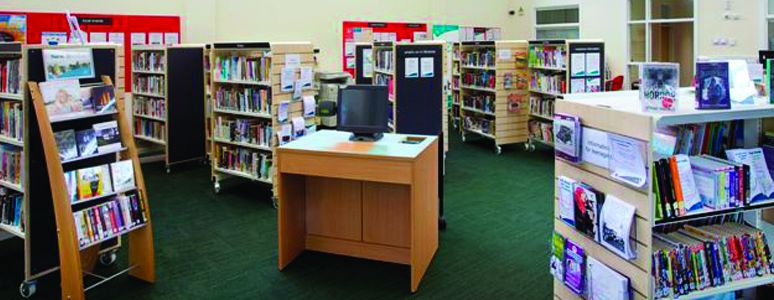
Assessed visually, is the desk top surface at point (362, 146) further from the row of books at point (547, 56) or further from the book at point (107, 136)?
→ the row of books at point (547, 56)

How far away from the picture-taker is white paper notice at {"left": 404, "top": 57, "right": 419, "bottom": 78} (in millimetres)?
6938

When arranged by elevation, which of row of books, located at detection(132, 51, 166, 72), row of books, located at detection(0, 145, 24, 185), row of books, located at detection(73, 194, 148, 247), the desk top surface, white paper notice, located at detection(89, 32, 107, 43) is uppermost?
white paper notice, located at detection(89, 32, 107, 43)

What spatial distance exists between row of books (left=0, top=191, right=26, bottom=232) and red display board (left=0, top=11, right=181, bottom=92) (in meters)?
4.35

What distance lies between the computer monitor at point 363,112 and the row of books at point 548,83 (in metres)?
4.44

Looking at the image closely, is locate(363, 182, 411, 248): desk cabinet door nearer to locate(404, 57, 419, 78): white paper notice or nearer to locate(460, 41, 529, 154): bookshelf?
locate(404, 57, 419, 78): white paper notice

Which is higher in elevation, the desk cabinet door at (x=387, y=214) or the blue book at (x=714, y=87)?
the blue book at (x=714, y=87)

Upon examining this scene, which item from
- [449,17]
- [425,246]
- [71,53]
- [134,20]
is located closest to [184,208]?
[71,53]

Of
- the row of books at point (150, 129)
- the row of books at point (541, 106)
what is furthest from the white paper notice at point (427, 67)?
the row of books at point (150, 129)

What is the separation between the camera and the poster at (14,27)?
7143 millimetres

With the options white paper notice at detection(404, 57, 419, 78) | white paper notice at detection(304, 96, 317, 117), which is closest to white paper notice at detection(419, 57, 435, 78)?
white paper notice at detection(404, 57, 419, 78)

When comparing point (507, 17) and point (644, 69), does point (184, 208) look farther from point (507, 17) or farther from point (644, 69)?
point (507, 17)

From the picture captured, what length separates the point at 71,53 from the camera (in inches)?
142

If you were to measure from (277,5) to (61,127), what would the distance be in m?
6.44

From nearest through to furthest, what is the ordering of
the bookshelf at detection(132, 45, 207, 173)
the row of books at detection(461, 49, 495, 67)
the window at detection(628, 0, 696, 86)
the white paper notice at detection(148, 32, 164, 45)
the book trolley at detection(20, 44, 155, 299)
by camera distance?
the book trolley at detection(20, 44, 155, 299) → the bookshelf at detection(132, 45, 207, 173) → the white paper notice at detection(148, 32, 164, 45) → the row of books at detection(461, 49, 495, 67) → the window at detection(628, 0, 696, 86)
